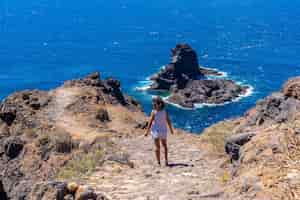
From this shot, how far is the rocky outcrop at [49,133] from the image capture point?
69.5ft

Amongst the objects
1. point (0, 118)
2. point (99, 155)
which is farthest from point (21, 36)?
point (99, 155)

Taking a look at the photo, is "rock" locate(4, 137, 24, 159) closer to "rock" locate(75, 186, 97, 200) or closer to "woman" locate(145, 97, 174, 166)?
"woman" locate(145, 97, 174, 166)

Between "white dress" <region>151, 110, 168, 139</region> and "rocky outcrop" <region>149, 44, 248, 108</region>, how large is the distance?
279ft

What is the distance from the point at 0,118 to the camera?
103ft

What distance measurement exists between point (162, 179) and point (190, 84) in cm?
10003

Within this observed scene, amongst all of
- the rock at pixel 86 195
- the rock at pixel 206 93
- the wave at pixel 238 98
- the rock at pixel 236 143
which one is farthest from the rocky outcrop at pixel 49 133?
the rock at pixel 206 93

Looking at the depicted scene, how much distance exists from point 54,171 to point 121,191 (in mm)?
7739

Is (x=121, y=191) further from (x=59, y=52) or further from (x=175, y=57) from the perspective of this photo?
(x=59, y=52)

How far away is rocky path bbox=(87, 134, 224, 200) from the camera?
46.3 feet

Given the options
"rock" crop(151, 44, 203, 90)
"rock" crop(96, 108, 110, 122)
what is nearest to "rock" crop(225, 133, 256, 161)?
"rock" crop(96, 108, 110, 122)

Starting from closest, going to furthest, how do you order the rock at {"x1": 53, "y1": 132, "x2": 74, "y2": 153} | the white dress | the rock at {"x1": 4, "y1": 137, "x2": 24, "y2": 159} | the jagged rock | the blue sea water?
the jagged rock < the white dress < the rock at {"x1": 53, "y1": 132, "x2": 74, "y2": 153} < the rock at {"x1": 4, "y1": 137, "x2": 24, "y2": 159} < the blue sea water

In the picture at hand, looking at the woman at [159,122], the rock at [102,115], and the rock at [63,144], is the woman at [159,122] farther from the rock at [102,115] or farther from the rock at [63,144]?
the rock at [102,115]

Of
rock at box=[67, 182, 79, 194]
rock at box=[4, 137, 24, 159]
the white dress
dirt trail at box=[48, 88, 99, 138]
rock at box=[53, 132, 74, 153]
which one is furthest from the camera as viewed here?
dirt trail at box=[48, 88, 99, 138]

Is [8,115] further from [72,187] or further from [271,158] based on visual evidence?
[271,158]
